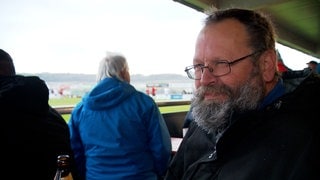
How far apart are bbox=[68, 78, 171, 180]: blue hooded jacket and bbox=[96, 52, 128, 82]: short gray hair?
7cm

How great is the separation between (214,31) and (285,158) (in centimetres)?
55

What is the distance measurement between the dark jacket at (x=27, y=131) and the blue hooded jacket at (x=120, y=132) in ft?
1.41

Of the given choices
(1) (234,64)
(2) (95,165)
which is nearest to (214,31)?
(1) (234,64)

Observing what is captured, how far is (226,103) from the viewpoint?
1.08 meters

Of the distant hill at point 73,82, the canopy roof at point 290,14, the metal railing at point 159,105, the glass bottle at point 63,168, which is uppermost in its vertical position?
the canopy roof at point 290,14

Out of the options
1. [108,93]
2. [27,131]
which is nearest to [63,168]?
[27,131]

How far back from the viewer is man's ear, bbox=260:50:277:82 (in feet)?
3.73

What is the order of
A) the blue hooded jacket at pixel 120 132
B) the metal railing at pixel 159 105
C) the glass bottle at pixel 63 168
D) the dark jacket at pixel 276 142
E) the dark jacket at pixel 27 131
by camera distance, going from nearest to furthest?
the dark jacket at pixel 276 142, the glass bottle at pixel 63 168, the dark jacket at pixel 27 131, the blue hooded jacket at pixel 120 132, the metal railing at pixel 159 105

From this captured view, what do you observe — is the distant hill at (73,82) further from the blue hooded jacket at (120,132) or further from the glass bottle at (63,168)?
the glass bottle at (63,168)

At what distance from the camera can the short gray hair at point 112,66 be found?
2115 millimetres

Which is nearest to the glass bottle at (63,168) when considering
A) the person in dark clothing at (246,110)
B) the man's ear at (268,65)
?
the person in dark clothing at (246,110)

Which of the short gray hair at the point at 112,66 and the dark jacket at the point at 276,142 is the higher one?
the short gray hair at the point at 112,66

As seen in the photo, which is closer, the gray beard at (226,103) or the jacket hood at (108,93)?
the gray beard at (226,103)

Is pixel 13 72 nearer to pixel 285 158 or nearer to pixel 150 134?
pixel 150 134
